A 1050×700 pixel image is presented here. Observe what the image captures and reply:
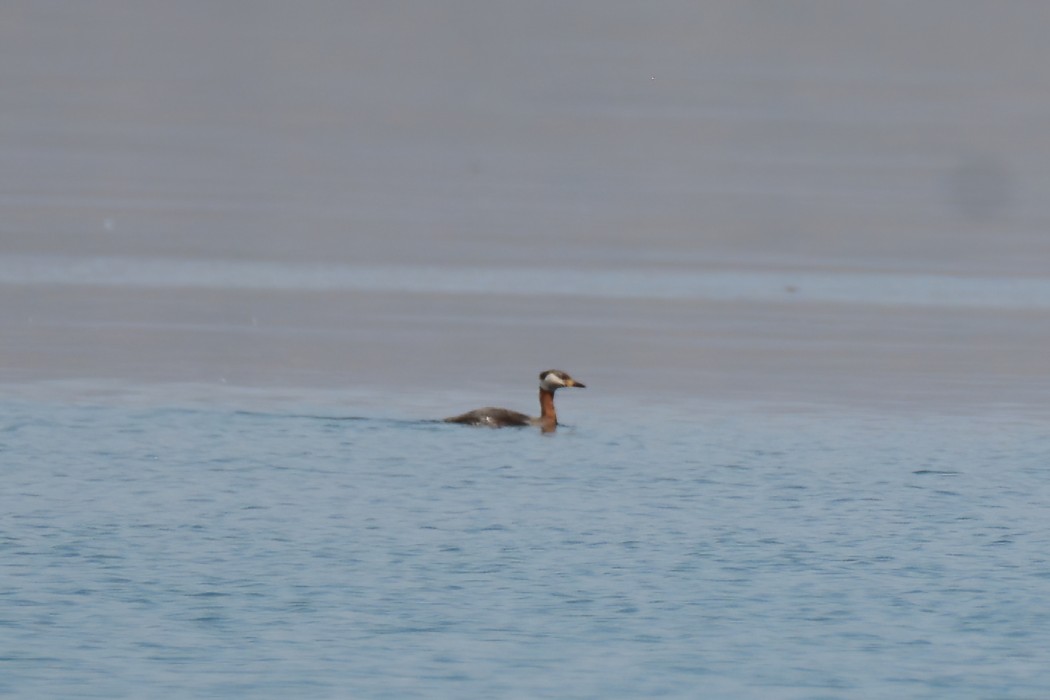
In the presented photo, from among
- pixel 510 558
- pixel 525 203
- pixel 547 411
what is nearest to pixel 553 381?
pixel 547 411

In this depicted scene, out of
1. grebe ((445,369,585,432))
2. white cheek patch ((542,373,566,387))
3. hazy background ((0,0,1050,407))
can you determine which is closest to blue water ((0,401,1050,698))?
grebe ((445,369,585,432))

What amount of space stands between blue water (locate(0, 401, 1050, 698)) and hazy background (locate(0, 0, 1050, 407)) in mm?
2693

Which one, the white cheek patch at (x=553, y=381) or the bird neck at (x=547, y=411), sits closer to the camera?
the bird neck at (x=547, y=411)

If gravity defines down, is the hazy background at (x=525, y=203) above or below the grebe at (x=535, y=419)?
above

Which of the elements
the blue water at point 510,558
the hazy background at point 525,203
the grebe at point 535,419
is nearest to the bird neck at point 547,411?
the grebe at point 535,419

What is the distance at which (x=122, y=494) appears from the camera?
41.9 ft

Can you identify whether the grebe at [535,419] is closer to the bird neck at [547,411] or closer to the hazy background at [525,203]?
the bird neck at [547,411]

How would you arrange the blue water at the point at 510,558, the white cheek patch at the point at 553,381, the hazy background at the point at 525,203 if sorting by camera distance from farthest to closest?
the hazy background at the point at 525,203 → the white cheek patch at the point at 553,381 → the blue water at the point at 510,558

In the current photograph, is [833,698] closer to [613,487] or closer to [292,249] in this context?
[613,487]

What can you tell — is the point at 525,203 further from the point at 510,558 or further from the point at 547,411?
the point at 510,558

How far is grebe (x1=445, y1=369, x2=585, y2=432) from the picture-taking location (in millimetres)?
15555

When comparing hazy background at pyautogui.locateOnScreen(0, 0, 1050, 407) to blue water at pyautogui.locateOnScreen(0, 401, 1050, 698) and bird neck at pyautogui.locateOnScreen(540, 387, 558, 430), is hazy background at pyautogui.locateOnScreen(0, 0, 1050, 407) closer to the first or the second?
bird neck at pyautogui.locateOnScreen(540, 387, 558, 430)

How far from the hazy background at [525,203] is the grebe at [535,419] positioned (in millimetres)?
1002

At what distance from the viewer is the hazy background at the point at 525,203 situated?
19953 mm
